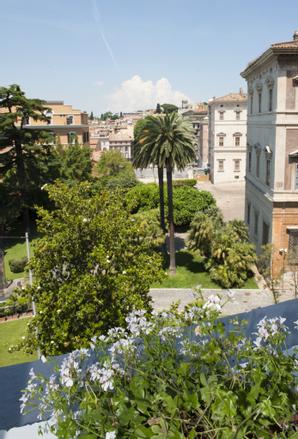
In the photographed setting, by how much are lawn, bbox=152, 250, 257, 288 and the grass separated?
26.5ft

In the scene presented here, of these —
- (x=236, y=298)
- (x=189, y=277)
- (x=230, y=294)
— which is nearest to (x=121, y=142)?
(x=189, y=277)

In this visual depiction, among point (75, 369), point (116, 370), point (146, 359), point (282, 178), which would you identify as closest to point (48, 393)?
point (75, 369)

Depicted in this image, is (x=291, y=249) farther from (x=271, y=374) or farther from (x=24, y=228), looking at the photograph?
(x=24, y=228)

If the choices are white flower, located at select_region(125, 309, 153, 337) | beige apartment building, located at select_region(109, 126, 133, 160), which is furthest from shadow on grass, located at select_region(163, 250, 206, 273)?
beige apartment building, located at select_region(109, 126, 133, 160)

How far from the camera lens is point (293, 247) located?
23.4 m

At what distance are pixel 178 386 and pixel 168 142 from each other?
21472 mm

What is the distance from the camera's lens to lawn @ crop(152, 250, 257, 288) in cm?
2433

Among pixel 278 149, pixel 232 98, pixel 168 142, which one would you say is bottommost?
pixel 278 149

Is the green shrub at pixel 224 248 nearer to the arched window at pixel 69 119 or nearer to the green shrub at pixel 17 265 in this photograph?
the green shrub at pixel 17 265

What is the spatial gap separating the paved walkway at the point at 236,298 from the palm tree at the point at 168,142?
649 centimetres

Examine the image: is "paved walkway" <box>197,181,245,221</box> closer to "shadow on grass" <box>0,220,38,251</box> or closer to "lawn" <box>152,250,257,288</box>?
"lawn" <box>152,250,257,288</box>

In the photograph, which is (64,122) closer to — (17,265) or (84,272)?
(17,265)

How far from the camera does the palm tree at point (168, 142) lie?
24.2 meters

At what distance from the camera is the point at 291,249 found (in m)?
23.4
